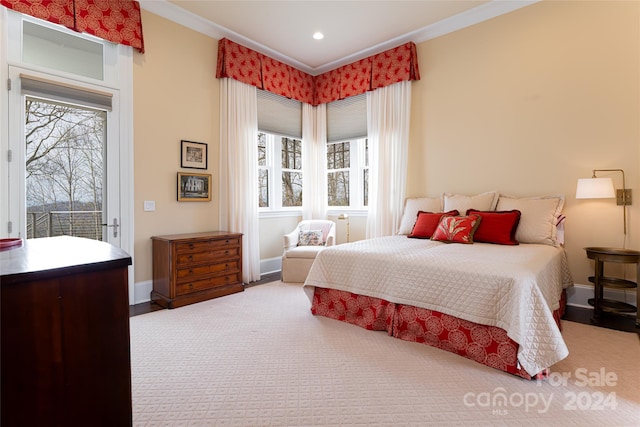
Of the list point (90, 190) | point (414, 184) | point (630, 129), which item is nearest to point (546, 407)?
point (630, 129)

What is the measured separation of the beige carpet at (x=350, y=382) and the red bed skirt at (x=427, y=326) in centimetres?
7

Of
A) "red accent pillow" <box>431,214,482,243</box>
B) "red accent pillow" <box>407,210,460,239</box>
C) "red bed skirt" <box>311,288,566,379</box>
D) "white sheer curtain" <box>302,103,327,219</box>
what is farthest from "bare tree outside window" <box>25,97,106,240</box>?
"red accent pillow" <box>431,214,482,243</box>

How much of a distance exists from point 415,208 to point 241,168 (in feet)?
7.75

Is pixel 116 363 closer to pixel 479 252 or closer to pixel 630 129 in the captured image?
pixel 479 252

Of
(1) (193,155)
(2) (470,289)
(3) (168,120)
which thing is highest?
(3) (168,120)

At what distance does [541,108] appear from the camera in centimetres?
357

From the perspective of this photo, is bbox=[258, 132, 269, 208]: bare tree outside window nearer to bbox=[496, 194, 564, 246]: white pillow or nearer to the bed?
the bed

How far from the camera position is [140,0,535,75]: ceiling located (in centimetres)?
371

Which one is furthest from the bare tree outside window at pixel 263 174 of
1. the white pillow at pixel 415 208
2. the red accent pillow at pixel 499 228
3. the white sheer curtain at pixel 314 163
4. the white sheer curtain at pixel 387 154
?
the red accent pillow at pixel 499 228

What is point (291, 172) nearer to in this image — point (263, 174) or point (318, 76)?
point (263, 174)

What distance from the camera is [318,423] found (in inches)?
66.4

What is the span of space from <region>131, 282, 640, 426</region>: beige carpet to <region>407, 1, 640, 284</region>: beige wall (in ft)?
4.74

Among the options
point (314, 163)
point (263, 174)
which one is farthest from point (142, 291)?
point (314, 163)

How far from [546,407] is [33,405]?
89.3 inches
